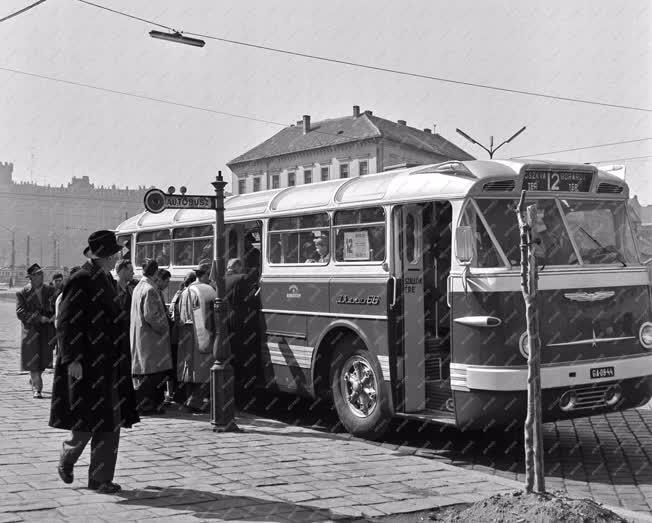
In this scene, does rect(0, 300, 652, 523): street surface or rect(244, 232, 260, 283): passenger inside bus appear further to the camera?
rect(244, 232, 260, 283): passenger inside bus

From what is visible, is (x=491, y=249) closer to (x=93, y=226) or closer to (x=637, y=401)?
(x=637, y=401)

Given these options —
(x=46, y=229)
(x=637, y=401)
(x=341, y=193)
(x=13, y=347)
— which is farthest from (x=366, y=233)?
(x=46, y=229)

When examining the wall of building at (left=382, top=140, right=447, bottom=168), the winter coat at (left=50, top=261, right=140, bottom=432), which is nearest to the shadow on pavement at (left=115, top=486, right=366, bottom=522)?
the winter coat at (left=50, top=261, right=140, bottom=432)

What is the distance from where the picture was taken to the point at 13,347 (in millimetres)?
19500

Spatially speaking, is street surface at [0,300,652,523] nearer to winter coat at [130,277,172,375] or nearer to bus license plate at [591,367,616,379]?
winter coat at [130,277,172,375]


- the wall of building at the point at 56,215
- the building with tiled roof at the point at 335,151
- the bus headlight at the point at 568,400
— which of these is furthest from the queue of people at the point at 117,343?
the wall of building at the point at 56,215

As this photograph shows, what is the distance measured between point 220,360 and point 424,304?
2.36m

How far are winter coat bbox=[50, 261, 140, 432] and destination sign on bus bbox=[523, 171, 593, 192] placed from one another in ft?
13.7

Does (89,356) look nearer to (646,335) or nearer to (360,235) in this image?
(360,235)

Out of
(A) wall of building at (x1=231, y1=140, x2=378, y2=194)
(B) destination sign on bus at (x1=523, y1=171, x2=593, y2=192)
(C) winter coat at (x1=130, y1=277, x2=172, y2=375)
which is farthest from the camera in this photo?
(A) wall of building at (x1=231, y1=140, x2=378, y2=194)

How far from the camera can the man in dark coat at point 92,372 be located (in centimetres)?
641

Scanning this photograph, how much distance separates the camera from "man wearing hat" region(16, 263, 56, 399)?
12016 mm

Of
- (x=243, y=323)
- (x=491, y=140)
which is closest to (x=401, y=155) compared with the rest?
(x=491, y=140)

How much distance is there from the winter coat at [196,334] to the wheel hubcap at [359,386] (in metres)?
1.82
